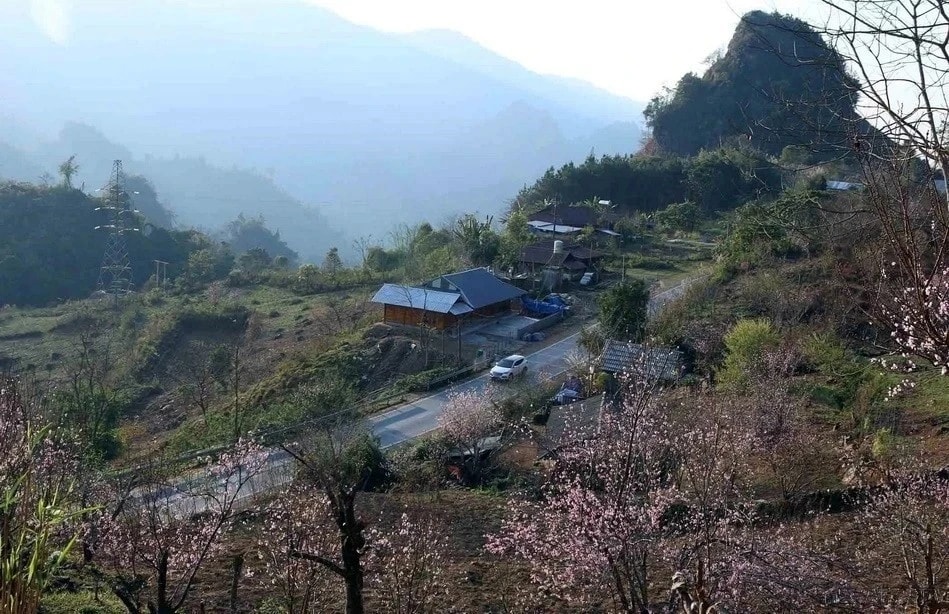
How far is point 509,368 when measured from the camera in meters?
21.6

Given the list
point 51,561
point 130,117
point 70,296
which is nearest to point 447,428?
point 51,561

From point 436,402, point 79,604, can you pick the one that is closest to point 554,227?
point 436,402

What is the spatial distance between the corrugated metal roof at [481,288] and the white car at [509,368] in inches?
207

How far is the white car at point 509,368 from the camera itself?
21.3 meters

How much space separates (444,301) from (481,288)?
2161 millimetres

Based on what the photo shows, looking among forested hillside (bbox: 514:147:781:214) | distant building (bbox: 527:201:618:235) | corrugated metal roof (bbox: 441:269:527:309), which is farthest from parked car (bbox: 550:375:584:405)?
forested hillside (bbox: 514:147:781:214)

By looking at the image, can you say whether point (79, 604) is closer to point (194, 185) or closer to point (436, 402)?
point (436, 402)

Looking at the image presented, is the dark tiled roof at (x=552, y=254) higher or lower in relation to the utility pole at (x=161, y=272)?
higher

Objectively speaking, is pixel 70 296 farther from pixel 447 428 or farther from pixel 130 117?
pixel 130 117

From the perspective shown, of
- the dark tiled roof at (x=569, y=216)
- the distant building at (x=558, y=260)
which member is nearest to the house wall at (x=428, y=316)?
the distant building at (x=558, y=260)

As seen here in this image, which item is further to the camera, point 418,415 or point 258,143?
point 258,143

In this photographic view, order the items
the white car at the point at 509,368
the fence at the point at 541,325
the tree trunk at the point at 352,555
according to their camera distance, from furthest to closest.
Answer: the fence at the point at 541,325
the white car at the point at 509,368
the tree trunk at the point at 352,555

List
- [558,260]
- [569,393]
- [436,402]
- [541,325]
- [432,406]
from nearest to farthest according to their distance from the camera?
1. [569,393]
2. [432,406]
3. [436,402]
4. [541,325]
5. [558,260]

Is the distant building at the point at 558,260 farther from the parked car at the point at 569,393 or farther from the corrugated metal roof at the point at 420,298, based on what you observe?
the parked car at the point at 569,393
